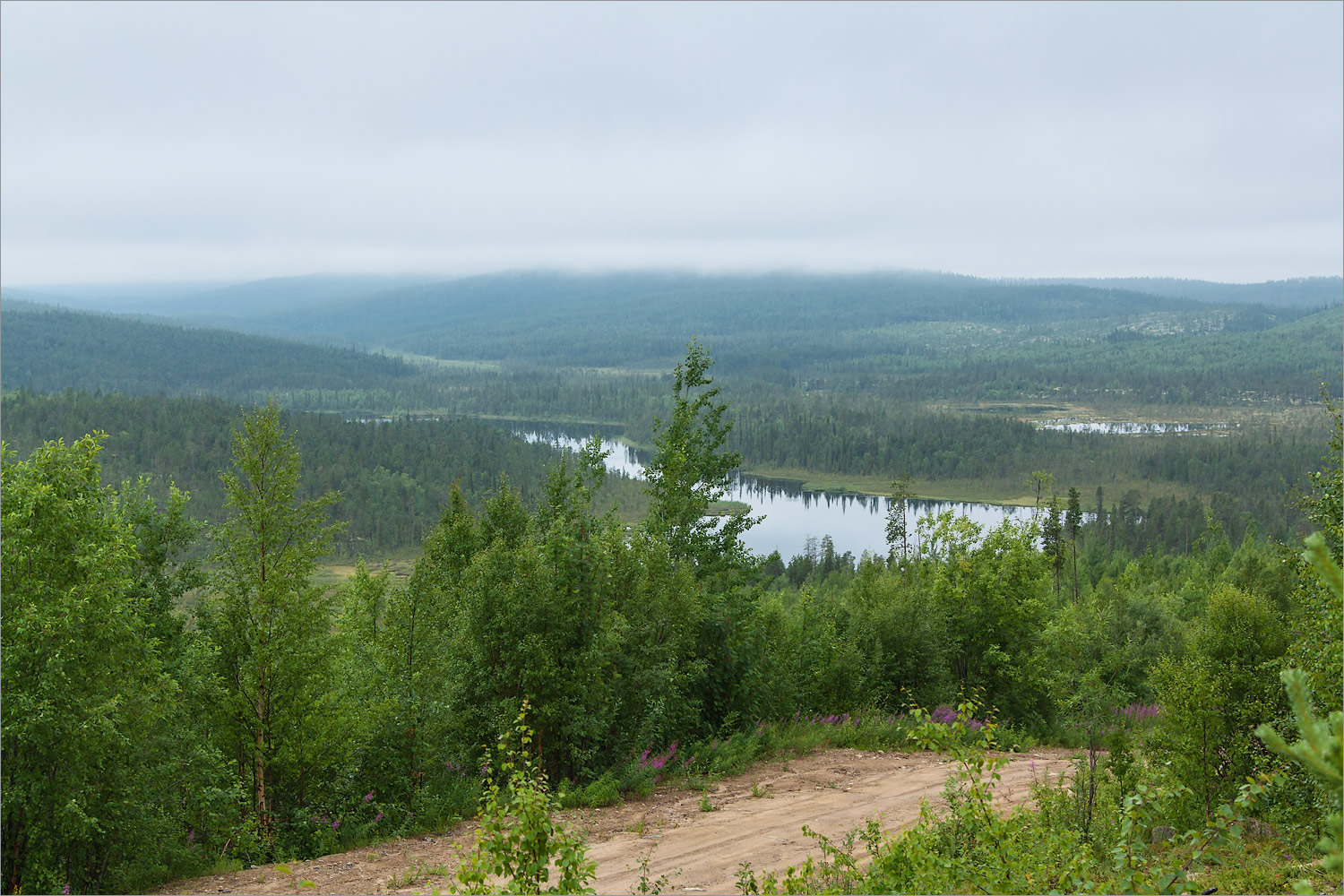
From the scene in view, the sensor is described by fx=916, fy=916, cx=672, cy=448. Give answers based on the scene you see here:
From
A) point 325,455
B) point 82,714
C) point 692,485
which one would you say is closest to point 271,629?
point 82,714

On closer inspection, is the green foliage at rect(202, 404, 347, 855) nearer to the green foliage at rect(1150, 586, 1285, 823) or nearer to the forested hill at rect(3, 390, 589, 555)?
the green foliage at rect(1150, 586, 1285, 823)

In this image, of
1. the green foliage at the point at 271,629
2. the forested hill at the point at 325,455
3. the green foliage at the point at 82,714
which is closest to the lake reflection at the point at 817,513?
the forested hill at the point at 325,455

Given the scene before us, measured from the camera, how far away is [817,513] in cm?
13550

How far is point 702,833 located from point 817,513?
124598 mm

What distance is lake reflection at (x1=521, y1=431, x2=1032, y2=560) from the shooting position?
113 metres

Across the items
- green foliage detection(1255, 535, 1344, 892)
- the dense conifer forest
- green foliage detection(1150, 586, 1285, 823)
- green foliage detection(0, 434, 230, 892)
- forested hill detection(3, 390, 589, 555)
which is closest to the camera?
green foliage detection(1255, 535, 1344, 892)

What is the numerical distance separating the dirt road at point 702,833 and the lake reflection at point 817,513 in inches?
3312

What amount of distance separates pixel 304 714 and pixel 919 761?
1126 cm

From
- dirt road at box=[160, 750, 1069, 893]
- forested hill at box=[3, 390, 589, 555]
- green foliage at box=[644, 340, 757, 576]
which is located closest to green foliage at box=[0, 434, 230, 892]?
dirt road at box=[160, 750, 1069, 893]

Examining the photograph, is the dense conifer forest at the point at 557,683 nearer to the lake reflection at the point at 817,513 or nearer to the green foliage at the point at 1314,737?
the green foliage at the point at 1314,737

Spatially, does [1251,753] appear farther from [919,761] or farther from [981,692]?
[981,692]

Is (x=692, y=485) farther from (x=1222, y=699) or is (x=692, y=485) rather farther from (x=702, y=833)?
(x=1222, y=699)

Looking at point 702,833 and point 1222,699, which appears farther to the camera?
point 702,833

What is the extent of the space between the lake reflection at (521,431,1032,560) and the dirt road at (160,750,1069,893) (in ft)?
276
